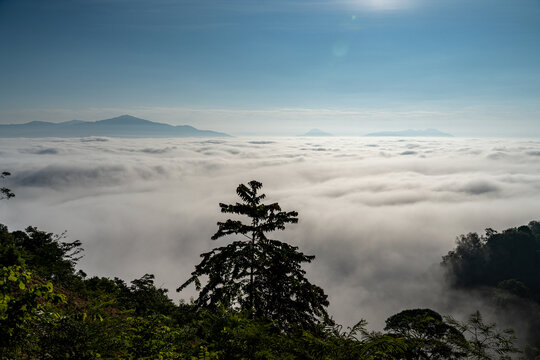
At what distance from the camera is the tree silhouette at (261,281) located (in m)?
10.1

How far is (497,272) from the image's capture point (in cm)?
7394

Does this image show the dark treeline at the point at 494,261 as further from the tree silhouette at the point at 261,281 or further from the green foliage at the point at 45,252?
the green foliage at the point at 45,252

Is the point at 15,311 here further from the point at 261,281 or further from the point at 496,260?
the point at 496,260

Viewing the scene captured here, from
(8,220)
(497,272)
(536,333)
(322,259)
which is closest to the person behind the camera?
(536,333)

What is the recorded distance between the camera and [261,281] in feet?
35.0

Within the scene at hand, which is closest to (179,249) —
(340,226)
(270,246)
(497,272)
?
(340,226)

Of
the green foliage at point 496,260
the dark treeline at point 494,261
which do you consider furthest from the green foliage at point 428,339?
the green foliage at point 496,260

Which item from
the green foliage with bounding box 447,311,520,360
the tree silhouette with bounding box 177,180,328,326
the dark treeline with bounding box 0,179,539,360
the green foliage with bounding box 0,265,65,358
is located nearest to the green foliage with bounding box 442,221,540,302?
the green foliage with bounding box 447,311,520,360

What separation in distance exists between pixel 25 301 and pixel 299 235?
6240 inches

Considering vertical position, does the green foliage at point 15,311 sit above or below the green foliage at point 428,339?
above

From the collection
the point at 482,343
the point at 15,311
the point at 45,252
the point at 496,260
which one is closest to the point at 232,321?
the point at 15,311

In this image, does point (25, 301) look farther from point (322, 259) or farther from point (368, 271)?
point (322, 259)

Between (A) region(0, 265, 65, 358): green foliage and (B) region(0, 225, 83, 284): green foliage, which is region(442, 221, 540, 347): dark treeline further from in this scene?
(A) region(0, 265, 65, 358): green foliage

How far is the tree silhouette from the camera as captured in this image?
1008 cm
